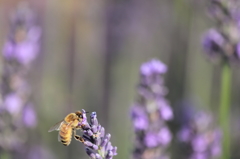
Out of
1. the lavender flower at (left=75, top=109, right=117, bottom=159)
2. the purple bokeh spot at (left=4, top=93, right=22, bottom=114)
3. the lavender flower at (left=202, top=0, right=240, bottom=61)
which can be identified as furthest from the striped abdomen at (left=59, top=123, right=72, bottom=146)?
the lavender flower at (left=202, top=0, right=240, bottom=61)

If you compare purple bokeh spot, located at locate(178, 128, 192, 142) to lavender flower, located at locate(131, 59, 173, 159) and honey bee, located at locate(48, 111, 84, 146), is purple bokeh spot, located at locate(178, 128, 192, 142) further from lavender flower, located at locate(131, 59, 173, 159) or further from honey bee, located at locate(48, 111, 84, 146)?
honey bee, located at locate(48, 111, 84, 146)

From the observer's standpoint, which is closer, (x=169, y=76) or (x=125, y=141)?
(x=125, y=141)

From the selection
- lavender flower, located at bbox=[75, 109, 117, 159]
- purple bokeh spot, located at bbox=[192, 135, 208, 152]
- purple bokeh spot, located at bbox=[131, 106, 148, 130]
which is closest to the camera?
lavender flower, located at bbox=[75, 109, 117, 159]

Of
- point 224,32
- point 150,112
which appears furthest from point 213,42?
point 150,112

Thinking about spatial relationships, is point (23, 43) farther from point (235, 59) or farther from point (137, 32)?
point (137, 32)

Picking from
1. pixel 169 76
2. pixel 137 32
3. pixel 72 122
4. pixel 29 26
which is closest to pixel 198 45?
pixel 169 76

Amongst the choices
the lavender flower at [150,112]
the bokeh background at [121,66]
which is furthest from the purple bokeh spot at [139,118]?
the bokeh background at [121,66]

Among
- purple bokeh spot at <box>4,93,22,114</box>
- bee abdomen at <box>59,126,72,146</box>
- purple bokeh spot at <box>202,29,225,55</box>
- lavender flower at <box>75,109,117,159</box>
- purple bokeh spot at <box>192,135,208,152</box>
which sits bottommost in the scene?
purple bokeh spot at <box>192,135,208,152</box>
